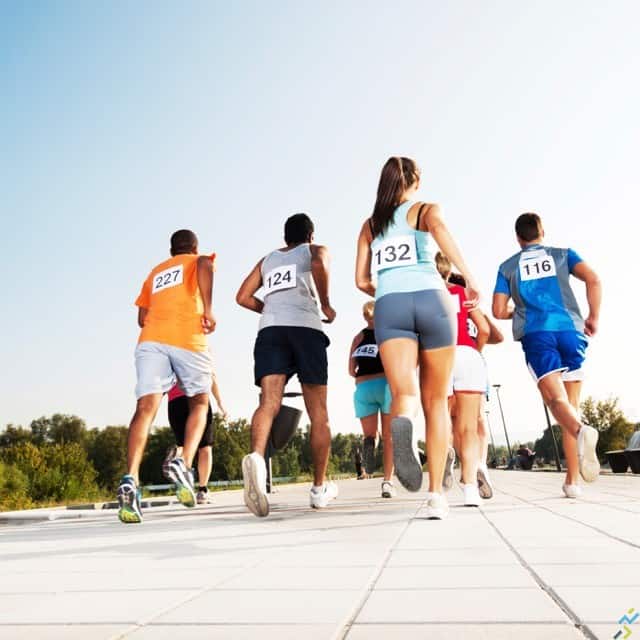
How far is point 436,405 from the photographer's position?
4395mm

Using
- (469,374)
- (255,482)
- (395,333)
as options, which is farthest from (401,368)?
(469,374)

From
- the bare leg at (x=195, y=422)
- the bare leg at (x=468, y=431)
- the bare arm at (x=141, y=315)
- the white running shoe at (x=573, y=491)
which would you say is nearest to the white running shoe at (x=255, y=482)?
the bare leg at (x=195, y=422)

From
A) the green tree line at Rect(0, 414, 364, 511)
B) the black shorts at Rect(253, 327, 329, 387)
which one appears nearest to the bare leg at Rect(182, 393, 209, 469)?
the black shorts at Rect(253, 327, 329, 387)

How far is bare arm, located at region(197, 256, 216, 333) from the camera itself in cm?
585

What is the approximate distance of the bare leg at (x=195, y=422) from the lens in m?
5.75

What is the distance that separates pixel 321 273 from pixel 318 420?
121cm

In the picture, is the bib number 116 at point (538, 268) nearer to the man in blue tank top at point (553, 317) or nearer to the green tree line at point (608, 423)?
the man in blue tank top at point (553, 317)

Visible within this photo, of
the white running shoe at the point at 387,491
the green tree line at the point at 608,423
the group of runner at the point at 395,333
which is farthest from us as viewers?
the green tree line at the point at 608,423

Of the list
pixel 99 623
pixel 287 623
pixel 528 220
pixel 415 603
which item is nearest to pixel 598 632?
pixel 415 603

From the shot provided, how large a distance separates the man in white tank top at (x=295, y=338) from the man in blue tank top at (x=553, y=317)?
5.98ft

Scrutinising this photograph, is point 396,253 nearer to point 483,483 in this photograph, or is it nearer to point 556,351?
point 556,351

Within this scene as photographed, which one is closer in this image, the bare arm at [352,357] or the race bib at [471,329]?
the race bib at [471,329]

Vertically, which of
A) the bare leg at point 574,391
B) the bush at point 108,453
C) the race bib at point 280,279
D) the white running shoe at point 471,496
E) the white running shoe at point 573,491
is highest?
the race bib at point 280,279

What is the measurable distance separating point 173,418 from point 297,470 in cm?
8735
